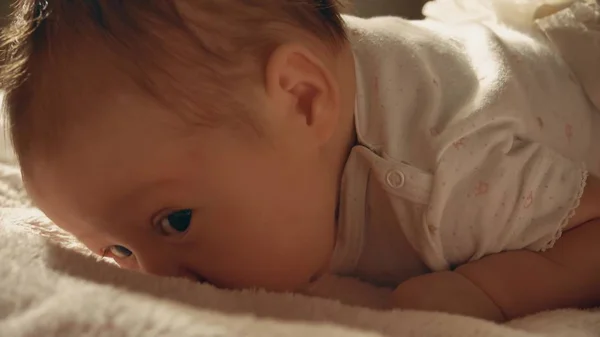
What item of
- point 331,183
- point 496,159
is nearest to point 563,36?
point 496,159

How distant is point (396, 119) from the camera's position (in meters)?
0.72

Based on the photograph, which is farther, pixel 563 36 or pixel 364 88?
pixel 563 36

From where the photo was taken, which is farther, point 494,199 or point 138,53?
point 494,199

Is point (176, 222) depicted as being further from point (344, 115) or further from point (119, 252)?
point (344, 115)

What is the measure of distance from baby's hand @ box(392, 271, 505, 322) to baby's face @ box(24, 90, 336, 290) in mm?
100

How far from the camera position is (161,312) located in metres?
0.38

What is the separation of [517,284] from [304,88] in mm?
264

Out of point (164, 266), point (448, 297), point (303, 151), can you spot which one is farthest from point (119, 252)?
point (448, 297)

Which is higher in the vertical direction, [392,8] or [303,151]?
[303,151]

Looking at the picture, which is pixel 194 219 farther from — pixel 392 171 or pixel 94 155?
pixel 392 171

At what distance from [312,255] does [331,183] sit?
0.08m

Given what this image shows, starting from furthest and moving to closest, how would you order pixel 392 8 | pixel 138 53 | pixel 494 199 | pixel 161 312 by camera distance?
pixel 392 8
pixel 494 199
pixel 138 53
pixel 161 312

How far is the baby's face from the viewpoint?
0.57 meters

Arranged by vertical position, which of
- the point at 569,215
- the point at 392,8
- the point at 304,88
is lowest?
the point at 392,8
